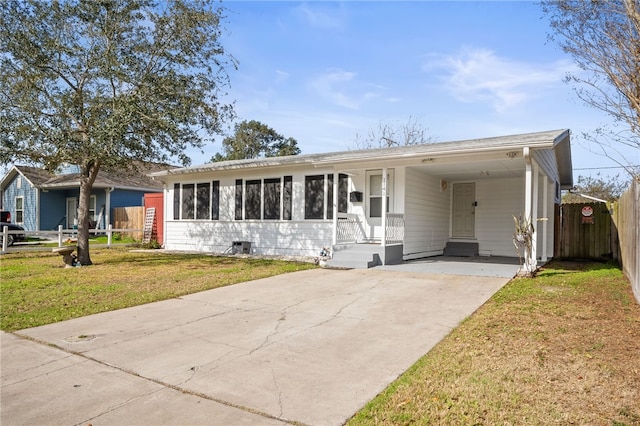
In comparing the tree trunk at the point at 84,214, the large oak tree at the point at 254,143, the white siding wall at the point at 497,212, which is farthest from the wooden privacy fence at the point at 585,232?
the large oak tree at the point at 254,143

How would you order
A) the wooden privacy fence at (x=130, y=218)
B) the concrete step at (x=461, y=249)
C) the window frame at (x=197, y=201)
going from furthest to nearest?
the wooden privacy fence at (x=130, y=218) → the window frame at (x=197, y=201) → the concrete step at (x=461, y=249)

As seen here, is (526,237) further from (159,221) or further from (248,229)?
(159,221)

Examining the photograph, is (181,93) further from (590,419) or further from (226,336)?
(590,419)

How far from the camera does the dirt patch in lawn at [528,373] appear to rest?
9.57ft

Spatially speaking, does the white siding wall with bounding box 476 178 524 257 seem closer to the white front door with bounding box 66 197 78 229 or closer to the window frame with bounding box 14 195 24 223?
the white front door with bounding box 66 197 78 229

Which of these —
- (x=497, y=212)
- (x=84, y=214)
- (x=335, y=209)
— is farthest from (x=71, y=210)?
(x=497, y=212)

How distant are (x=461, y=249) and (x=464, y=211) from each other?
1.28m

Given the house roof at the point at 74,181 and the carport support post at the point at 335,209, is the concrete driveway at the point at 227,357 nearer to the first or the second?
the carport support post at the point at 335,209

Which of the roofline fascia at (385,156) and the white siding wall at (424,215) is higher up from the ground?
the roofline fascia at (385,156)

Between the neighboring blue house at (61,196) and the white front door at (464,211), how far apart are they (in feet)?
52.5

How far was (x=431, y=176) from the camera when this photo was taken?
503 inches

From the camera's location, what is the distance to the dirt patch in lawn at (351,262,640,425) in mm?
2918

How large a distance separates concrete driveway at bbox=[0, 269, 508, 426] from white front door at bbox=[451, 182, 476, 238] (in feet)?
22.1

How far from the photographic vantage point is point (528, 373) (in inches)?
142
